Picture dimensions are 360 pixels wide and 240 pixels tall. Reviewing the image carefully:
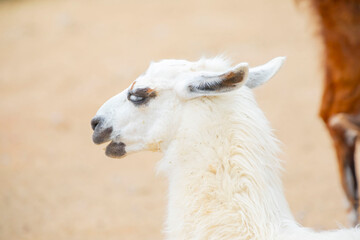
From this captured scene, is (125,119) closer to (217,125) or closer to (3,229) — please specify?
(217,125)

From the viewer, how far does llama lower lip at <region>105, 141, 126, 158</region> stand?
3.28 meters

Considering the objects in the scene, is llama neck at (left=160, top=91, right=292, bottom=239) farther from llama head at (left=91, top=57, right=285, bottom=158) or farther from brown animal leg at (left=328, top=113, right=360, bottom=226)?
brown animal leg at (left=328, top=113, right=360, bottom=226)

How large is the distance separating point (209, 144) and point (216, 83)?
0.37m

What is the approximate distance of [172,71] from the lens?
317 cm

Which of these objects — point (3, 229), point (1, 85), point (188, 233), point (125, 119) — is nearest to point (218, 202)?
point (188, 233)

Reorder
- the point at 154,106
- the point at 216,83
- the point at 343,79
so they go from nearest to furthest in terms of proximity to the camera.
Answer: the point at 216,83 → the point at 154,106 → the point at 343,79

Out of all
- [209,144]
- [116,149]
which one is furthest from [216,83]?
[116,149]

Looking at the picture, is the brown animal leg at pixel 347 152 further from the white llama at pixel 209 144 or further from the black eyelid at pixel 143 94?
the black eyelid at pixel 143 94

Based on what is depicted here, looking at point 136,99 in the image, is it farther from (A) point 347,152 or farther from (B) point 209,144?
(A) point 347,152

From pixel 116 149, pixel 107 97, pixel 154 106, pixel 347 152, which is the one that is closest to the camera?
pixel 154 106

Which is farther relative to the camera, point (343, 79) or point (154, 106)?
point (343, 79)

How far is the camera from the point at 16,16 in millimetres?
13508

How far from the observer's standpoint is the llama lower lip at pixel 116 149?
3283 mm

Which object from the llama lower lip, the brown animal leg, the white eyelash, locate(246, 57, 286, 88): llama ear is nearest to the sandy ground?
the brown animal leg
